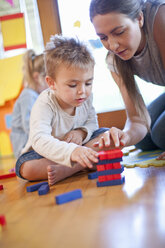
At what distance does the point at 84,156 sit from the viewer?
41.8 inches

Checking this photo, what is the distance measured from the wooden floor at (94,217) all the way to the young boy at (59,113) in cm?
19

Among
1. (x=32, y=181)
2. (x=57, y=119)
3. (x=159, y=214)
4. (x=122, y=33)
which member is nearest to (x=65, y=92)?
(x=57, y=119)

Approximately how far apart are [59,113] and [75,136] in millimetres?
132

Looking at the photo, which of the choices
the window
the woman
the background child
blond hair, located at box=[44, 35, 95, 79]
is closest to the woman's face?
the woman

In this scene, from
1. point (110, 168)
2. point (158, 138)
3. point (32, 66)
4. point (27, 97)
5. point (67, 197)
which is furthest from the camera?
point (32, 66)

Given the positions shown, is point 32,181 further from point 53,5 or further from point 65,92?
point 53,5

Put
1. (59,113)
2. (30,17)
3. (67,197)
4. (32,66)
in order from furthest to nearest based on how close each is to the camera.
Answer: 1. (30,17)
2. (32,66)
3. (59,113)
4. (67,197)

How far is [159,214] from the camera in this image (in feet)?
2.40

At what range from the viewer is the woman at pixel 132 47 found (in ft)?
3.81

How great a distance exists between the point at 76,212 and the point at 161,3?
88 centimetres

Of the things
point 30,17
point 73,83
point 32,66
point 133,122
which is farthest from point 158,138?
point 30,17

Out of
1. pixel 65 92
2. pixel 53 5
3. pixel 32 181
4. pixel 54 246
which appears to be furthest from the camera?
pixel 53 5

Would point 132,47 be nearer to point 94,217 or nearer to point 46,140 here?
point 46,140

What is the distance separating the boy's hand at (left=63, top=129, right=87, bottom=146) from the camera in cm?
140
